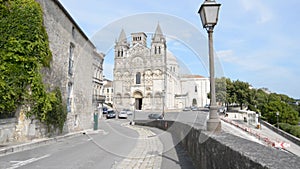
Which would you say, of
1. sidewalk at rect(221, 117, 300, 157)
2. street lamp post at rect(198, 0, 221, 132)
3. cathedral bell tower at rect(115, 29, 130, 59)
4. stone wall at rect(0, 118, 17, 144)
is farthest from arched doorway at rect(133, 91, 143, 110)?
street lamp post at rect(198, 0, 221, 132)

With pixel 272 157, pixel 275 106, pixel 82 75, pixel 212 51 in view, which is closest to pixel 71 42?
pixel 82 75

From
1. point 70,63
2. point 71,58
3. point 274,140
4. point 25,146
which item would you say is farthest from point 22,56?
point 274,140

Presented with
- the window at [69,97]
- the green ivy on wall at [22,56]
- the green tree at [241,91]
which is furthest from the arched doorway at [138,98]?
the green ivy on wall at [22,56]

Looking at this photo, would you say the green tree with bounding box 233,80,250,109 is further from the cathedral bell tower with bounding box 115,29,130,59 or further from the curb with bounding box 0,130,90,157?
the curb with bounding box 0,130,90,157

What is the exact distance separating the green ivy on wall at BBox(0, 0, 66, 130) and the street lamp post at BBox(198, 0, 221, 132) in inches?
316

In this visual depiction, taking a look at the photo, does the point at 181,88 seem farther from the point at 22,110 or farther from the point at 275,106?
the point at 275,106

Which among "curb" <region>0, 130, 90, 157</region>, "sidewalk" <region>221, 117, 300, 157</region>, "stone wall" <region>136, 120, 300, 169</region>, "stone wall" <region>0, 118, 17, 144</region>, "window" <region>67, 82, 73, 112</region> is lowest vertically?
"sidewalk" <region>221, 117, 300, 157</region>

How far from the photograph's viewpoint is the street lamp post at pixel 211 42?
201 inches

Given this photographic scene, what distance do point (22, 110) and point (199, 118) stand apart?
776 cm

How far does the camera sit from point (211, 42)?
5.37 meters

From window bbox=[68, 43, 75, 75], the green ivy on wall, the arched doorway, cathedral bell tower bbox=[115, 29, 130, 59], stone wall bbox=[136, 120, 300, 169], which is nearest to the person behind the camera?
stone wall bbox=[136, 120, 300, 169]

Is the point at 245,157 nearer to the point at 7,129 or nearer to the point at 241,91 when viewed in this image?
the point at 7,129

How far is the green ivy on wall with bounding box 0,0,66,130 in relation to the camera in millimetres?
9555

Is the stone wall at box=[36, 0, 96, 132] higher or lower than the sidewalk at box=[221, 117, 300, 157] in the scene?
higher
